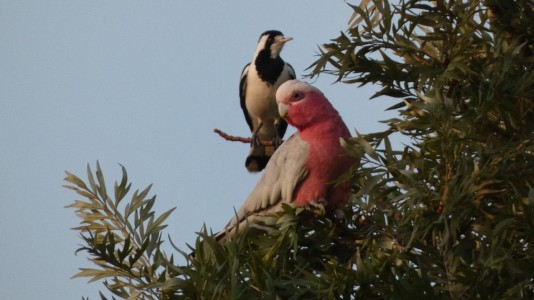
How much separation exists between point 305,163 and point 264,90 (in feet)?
16.0

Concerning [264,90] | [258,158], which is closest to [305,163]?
[258,158]

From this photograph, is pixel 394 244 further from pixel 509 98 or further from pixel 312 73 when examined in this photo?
pixel 312 73

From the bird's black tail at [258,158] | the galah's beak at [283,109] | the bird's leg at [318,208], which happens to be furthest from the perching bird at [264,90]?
the bird's leg at [318,208]

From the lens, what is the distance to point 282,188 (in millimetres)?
5082

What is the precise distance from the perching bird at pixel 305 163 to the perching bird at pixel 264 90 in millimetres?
4298

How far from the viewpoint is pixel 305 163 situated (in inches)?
198

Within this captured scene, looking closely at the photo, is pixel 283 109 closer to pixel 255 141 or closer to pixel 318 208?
pixel 318 208

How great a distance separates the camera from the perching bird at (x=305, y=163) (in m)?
4.96

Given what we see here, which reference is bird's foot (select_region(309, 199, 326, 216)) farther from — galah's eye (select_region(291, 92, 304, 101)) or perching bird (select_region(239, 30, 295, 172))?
perching bird (select_region(239, 30, 295, 172))

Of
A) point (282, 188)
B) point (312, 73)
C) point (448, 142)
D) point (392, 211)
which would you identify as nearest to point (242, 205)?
point (282, 188)

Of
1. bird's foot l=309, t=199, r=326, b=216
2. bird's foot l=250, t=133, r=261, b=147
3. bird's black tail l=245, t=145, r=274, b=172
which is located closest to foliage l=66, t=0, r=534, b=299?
bird's foot l=309, t=199, r=326, b=216

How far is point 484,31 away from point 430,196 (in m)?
1.16

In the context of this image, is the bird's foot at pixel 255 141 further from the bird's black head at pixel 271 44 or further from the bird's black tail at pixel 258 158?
the bird's black head at pixel 271 44

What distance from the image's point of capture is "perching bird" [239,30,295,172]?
9.69m
